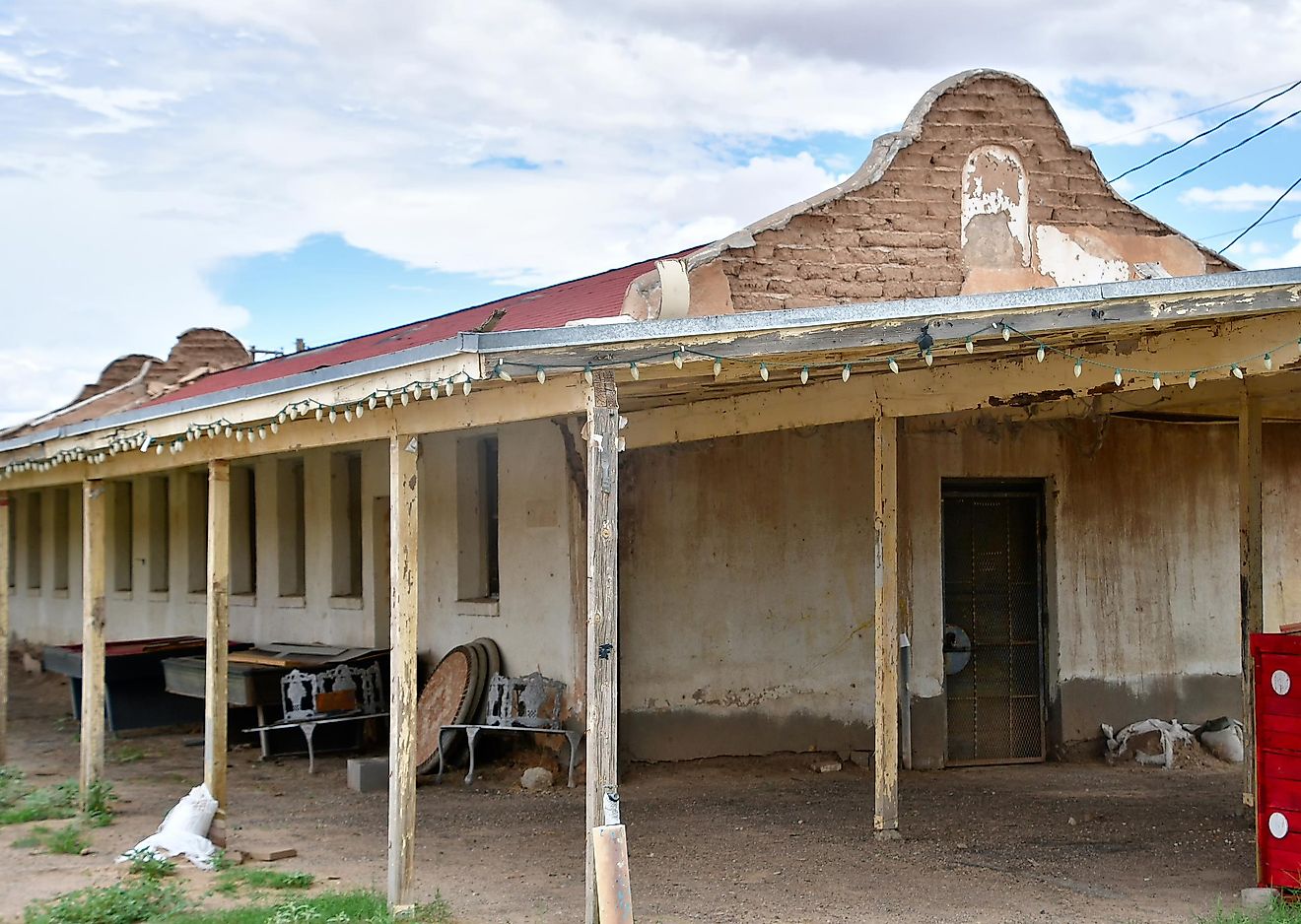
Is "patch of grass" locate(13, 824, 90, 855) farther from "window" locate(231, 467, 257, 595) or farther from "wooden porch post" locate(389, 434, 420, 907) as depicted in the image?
"window" locate(231, 467, 257, 595)

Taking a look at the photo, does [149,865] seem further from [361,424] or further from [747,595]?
[747,595]

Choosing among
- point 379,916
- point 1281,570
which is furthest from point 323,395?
point 1281,570

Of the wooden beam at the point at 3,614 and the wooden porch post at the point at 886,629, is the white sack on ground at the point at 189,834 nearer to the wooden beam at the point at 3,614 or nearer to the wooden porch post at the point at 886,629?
the wooden porch post at the point at 886,629

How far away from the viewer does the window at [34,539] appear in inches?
834

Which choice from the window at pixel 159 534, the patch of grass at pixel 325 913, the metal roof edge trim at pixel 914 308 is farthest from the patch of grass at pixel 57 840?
the window at pixel 159 534

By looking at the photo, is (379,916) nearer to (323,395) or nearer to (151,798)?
(323,395)

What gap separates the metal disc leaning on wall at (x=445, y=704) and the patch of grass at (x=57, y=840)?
2.68m

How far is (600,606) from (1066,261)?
7.45 meters

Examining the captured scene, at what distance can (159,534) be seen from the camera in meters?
17.1

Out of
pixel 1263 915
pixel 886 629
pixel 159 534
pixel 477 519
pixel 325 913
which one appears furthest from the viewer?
pixel 159 534

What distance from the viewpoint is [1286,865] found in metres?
6.12

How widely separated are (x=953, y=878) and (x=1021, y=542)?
14.5 feet

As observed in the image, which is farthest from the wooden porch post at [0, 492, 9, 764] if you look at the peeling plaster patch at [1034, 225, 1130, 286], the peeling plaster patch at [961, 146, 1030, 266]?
the peeling plaster patch at [1034, 225, 1130, 286]

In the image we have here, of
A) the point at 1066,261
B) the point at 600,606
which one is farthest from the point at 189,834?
the point at 1066,261
